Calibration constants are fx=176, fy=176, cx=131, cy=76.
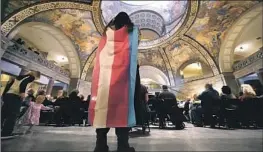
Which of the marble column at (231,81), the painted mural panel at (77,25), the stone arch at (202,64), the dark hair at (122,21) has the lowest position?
the dark hair at (122,21)

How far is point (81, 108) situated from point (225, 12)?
9593 millimetres

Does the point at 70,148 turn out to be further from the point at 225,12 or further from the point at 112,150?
the point at 225,12

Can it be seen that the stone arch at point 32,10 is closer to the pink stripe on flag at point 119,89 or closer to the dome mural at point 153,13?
the dome mural at point 153,13

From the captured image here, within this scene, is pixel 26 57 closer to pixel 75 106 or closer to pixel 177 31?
pixel 75 106

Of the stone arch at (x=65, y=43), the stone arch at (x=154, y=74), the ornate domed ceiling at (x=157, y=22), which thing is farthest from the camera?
the stone arch at (x=154, y=74)

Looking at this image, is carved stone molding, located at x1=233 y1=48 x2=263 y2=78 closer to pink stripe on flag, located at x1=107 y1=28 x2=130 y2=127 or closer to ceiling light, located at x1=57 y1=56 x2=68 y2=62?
pink stripe on flag, located at x1=107 y1=28 x2=130 y2=127

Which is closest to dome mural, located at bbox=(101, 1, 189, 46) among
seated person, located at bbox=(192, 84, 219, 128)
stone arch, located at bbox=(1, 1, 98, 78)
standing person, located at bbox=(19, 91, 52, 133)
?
stone arch, located at bbox=(1, 1, 98, 78)

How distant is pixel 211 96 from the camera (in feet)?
15.7

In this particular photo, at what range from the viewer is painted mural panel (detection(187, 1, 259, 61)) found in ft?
31.6

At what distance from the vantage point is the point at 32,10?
27.6 ft

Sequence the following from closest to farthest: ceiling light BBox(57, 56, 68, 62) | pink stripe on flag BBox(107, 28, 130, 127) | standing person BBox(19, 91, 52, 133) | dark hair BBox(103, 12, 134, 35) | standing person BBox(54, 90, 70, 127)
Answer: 1. pink stripe on flag BBox(107, 28, 130, 127)
2. dark hair BBox(103, 12, 134, 35)
3. standing person BBox(19, 91, 52, 133)
4. standing person BBox(54, 90, 70, 127)
5. ceiling light BBox(57, 56, 68, 62)

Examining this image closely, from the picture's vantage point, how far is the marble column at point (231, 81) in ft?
38.6

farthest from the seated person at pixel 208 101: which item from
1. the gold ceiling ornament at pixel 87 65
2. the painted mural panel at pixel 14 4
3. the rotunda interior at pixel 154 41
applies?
the gold ceiling ornament at pixel 87 65

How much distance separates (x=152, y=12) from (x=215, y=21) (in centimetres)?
739
